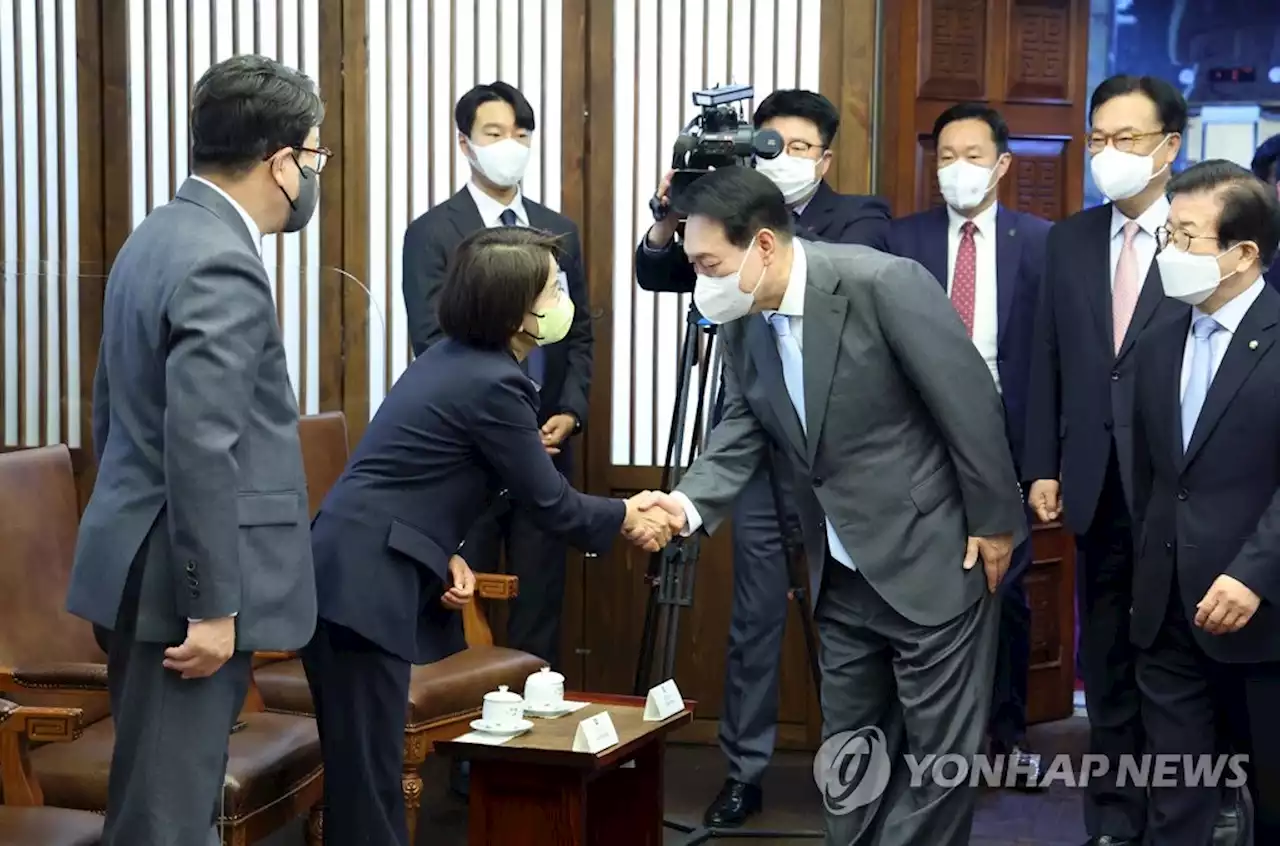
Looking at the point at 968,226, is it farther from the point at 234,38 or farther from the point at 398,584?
the point at 234,38

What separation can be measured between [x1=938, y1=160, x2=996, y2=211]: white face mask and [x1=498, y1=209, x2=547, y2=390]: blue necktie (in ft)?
3.51

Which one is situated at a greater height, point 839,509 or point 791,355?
point 791,355

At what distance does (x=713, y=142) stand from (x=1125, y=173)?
34.4 inches

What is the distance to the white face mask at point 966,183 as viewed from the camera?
3807mm

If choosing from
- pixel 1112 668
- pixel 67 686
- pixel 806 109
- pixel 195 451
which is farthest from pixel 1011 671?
pixel 195 451

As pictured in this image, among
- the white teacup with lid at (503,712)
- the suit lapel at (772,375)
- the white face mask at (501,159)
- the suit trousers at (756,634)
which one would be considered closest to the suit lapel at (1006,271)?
the suit trousers at (756,634)

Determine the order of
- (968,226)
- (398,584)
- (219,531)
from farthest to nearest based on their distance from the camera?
(968,226)
(398,584)
(219,531)

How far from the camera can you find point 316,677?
2729mm

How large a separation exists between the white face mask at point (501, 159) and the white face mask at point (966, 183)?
104cm

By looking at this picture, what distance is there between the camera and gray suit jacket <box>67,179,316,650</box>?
7.02 ft

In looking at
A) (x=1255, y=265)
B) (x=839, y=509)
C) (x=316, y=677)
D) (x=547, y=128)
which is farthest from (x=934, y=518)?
(x=547, y=128)

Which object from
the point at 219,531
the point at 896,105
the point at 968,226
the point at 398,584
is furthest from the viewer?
the point at 896,105

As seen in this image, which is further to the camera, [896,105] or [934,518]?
[896,105]

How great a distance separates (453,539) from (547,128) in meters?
2.00
